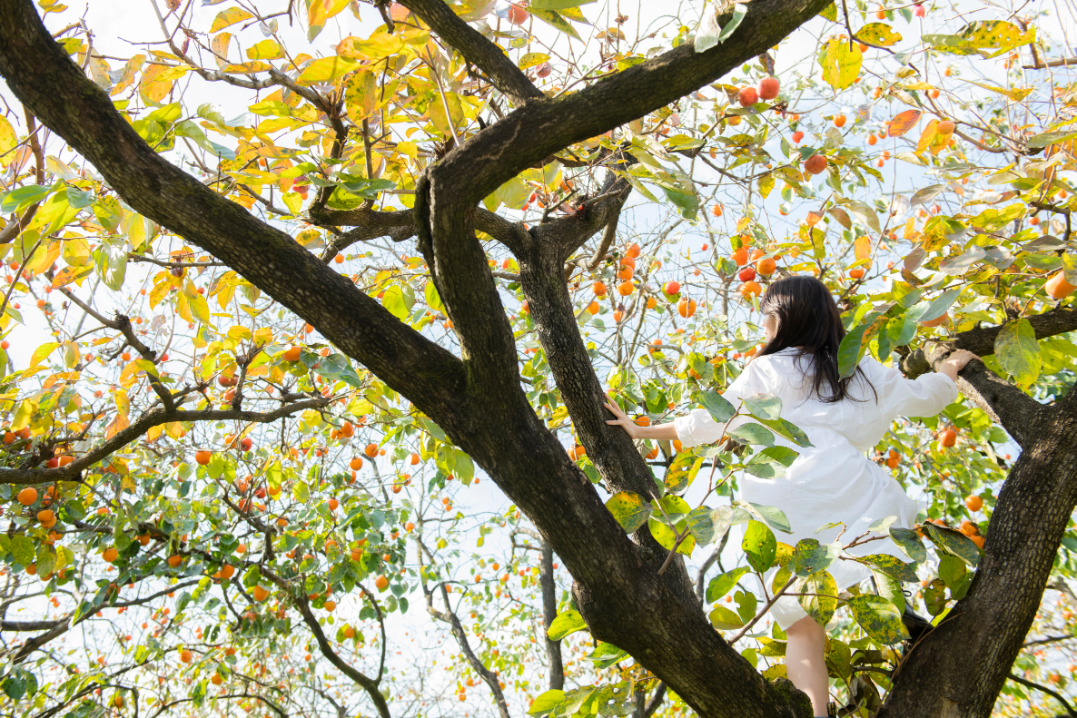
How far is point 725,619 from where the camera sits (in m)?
1.22

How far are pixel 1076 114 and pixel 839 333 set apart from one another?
75 cm

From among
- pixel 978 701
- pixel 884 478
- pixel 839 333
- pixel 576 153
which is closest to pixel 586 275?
pixel 576 153

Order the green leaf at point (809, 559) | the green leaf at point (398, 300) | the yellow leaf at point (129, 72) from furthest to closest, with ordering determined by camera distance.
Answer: the green leaf at point (398, 300) → the yellow leaf at point (129, 72) → the green leaf at point (809, 559)

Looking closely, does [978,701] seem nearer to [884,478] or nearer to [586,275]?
[884,478]

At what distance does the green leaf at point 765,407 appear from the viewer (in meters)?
0.88

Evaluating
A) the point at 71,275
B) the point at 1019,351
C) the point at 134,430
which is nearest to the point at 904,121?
the point at 1019,351

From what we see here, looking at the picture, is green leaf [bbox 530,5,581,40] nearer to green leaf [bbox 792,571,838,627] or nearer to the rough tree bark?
green leaf [bbox 792,571,838,627]

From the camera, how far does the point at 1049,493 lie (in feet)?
3.92

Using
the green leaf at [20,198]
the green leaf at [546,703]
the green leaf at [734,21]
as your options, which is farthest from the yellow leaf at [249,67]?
the green leaf at [546,703]

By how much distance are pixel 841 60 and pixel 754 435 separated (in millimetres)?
736

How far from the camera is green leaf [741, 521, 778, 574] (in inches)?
41.4

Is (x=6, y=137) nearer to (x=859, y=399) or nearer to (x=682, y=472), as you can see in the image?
(x=682, y=472)

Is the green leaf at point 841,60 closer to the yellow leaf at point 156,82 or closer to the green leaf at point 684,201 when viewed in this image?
the green leaf at point 684,201

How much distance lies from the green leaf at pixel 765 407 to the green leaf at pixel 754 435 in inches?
1.1
